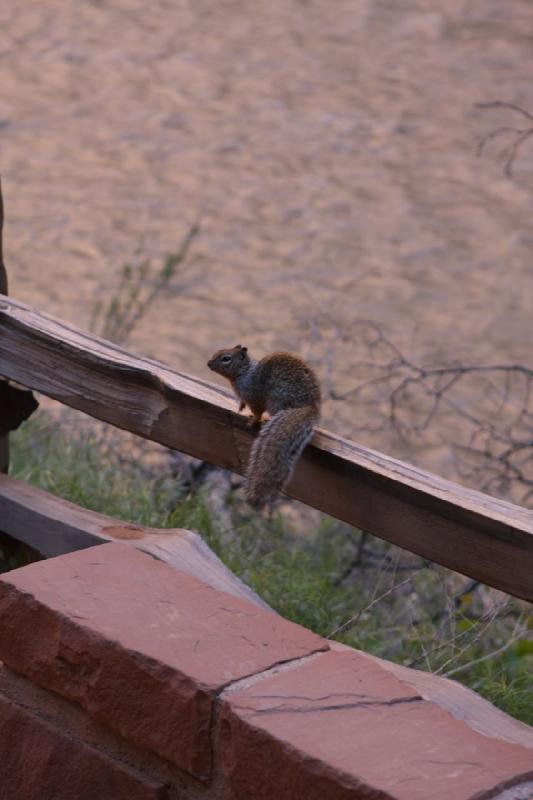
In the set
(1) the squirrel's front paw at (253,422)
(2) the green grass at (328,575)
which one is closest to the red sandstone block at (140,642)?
(1) the squirrel's front paw at (253,422)

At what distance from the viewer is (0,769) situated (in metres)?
2.12

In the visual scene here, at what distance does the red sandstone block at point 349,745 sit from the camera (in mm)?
1619

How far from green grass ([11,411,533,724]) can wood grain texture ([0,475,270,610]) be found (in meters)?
0.20

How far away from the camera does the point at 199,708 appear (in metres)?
1.80

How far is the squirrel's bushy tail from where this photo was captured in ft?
7.07

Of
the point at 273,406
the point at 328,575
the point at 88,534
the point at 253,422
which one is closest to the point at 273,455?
the point at 253,422

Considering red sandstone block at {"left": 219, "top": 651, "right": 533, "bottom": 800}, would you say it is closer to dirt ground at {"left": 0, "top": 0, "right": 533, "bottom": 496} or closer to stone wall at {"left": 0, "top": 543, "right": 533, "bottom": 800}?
stone wall at {"left": 0, "top": 543, "right": 533, "bottom": 800}

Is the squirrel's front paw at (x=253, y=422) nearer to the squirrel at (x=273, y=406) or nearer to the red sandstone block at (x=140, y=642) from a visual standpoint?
the squirrel at (x=273, y=406)

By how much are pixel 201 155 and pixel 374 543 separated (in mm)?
4682

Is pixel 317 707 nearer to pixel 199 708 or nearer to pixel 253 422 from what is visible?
pixel 199 708

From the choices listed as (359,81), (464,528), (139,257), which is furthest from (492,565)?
(359,81)

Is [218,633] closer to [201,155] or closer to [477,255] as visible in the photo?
[477,255]

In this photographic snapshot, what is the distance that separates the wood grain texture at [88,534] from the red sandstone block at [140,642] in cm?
20

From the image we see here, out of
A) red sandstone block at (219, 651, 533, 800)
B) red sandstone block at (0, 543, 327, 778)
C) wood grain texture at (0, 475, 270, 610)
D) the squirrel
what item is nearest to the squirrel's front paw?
the squirrel
